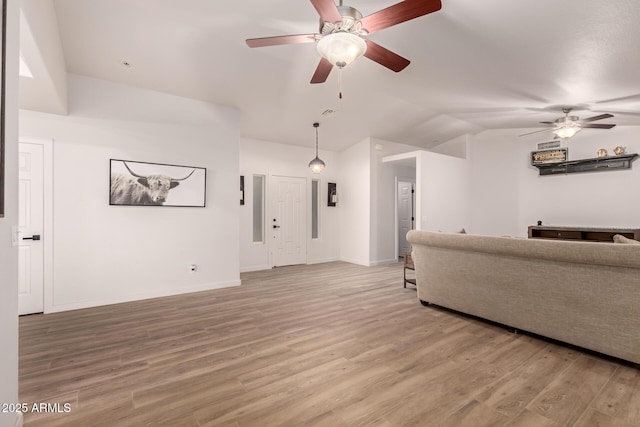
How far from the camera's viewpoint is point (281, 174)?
22.0 feet

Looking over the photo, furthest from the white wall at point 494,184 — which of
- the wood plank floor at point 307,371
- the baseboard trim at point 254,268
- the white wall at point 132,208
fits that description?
the white wall at point 132,208

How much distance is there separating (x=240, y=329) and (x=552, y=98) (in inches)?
215

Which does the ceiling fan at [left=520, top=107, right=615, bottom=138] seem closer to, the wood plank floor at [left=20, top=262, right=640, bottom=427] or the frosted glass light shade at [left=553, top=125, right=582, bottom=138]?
the frosted glass light shade at [left=553, top=125, right=582, bottom=138]

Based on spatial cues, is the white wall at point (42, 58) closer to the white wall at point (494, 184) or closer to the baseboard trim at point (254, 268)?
the baseboard trim at point (254, 268)

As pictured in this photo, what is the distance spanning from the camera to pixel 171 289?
4.48 meters

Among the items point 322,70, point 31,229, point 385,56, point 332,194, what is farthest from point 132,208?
point 332,194

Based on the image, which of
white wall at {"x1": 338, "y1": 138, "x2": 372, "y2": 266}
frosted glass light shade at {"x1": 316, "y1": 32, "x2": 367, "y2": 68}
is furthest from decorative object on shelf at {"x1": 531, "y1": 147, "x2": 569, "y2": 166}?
frosted glass light shade at {"x1": 316, "y1": 32, "x2": 367, "y2": 68}

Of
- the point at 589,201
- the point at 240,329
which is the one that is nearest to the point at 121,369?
the point at 240,329

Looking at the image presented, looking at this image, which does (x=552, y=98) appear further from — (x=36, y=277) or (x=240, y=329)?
(x=36, y=277)

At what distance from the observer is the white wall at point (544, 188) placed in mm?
5801

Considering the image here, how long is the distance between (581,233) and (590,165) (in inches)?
57.9

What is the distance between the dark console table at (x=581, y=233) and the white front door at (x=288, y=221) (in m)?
5.31

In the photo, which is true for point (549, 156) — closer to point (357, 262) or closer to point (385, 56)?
point (357, 262)

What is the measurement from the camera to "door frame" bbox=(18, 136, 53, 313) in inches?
144
